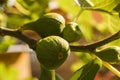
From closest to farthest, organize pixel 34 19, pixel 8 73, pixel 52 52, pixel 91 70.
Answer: pixel 52 52
pixel 91 70
pixel 34 19
pixel 8 73

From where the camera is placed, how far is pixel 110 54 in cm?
79

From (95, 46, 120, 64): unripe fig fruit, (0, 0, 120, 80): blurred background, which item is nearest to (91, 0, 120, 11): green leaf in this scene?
(0, 0, 120, 80): blurred background

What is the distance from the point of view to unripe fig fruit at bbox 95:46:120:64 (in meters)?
0.79

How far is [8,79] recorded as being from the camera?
1.51 meters

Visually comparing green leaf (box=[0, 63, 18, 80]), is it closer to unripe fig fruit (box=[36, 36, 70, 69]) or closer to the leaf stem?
the leaf stem

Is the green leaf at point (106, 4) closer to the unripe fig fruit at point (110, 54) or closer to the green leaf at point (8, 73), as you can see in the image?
the unripe fig fruit at point (110, 54)

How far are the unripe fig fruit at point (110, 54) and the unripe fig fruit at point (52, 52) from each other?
11 cm

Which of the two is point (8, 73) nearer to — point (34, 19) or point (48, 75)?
point (34, 19)

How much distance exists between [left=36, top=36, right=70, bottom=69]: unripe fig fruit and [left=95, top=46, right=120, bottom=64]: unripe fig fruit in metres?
0.11

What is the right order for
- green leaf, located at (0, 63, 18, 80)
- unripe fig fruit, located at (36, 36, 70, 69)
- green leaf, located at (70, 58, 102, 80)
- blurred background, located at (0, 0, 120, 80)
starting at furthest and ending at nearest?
green leaf, located at (0, 63, 18, 80), blurred background, located at (0, 0, 120, 80), green leaf, located at (70, 58, 102, 80), unripe fig fruit, located at (36, 36, 70, 69)

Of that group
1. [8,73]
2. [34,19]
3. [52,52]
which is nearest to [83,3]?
[52,52]

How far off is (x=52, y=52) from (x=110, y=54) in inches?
5.9

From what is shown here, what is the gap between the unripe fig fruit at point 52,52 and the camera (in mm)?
713

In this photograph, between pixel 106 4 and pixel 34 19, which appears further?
pixel 34 19
